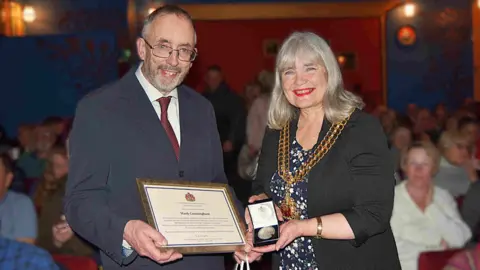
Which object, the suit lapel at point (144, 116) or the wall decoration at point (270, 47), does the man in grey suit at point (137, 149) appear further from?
the wall decoration at point (270, 47)

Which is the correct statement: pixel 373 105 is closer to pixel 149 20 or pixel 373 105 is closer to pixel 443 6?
pixel 443 6

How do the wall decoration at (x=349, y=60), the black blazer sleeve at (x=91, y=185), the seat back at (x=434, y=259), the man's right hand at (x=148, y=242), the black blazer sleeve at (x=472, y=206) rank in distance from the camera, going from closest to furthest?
the man's right hand at (x=148, y=242)
the black blazer sleeve at (x=91, y=185)
the seat back at (x=434, y=259)
the black blazer sleeve at (x=472, y=206)
the wall decoration at (x=349, y=60)

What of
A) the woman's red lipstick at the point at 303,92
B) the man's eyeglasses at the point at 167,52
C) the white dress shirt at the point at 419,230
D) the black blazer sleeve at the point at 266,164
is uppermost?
the man's eyeglasses at the point at 167,52

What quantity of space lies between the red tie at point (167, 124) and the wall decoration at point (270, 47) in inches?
543

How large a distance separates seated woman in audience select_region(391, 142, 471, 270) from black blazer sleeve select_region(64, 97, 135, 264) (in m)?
2.63

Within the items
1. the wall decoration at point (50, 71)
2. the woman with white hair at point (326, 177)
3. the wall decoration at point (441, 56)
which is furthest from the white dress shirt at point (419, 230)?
the wall decoration at point (441, 56)

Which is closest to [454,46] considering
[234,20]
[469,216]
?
[234,20]

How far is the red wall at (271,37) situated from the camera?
16469 millimetres

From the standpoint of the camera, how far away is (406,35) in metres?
14.4

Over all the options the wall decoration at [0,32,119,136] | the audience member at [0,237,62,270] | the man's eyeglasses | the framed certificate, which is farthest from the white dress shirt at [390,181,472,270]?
the wall decoration at [0,32,119,136]

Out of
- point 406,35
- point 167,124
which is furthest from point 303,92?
point 406,35

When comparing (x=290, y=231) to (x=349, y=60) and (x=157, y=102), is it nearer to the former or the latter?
(x=157, y=102)

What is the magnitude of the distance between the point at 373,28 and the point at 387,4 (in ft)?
6.75

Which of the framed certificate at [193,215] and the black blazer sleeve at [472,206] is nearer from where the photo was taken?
the framed certificate at [193,215]
